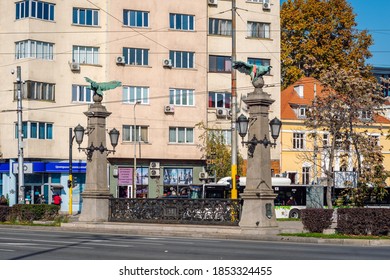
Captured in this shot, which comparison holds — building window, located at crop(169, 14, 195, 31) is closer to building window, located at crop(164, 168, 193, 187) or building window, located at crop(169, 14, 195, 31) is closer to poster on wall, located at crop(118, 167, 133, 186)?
building window, located at crop(164, 168, 193, 187)

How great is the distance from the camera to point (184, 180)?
6631 cm

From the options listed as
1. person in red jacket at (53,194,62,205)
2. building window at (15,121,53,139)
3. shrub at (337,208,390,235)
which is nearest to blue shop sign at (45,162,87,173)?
building window at (15,121,53,139)

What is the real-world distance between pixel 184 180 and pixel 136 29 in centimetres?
1162

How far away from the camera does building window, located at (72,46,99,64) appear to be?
63.8 metres

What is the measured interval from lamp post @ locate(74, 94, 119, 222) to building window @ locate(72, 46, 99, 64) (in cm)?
2516

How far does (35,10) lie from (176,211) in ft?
93.8

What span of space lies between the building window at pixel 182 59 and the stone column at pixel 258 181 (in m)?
32.2

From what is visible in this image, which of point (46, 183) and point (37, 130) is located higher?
point (37, 130)

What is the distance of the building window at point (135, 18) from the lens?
212 ft

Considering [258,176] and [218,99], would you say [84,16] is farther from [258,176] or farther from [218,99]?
[258,176]

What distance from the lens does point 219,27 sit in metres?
67.4

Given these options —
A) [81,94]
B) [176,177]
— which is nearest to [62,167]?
[81,94]

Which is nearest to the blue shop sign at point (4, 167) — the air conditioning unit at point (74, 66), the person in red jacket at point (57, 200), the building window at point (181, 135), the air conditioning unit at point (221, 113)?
the person in red jacket at point (57, 200)

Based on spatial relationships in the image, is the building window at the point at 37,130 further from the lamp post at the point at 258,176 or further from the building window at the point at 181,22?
the lamp post at the point at 258,176
